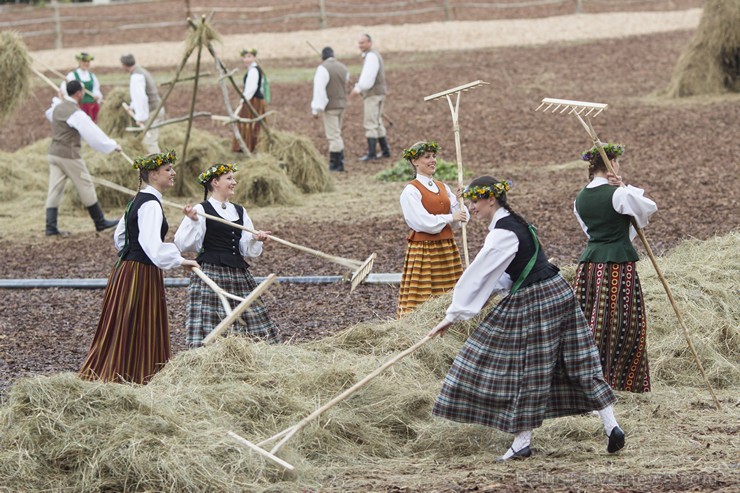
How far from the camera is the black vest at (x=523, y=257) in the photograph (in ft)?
17.9

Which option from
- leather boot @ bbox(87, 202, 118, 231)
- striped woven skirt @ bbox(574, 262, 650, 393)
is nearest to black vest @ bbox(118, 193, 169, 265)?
striped woven skirt @ bbox(574, 262, 650, 393)

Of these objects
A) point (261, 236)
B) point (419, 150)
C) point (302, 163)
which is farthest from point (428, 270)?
point (302, 163)

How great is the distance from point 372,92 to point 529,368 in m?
10.4

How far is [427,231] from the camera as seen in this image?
296 inches

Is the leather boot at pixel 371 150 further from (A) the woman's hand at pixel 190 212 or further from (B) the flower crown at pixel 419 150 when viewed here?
(A) the woman's hand at pixel 190 212

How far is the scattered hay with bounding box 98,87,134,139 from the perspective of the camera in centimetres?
1483

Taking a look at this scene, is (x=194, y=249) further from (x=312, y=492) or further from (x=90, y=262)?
(x=90, y=262)

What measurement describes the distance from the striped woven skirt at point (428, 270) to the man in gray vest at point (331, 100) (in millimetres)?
7389

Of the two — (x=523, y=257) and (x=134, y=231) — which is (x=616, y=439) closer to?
(x=523, y=257)

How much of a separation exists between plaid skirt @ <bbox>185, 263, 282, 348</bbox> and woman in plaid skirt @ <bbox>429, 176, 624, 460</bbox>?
1.68 metres

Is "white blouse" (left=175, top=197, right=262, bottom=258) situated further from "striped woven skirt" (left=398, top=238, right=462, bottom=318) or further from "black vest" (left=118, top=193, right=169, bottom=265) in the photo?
"striped woven skirt" (left=398, top=238, right=462, bottom=318)

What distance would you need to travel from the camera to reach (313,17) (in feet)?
97.3

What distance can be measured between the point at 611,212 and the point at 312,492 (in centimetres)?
239

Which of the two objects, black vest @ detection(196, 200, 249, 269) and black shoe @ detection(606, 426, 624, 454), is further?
black vest @ detection(196, 200, 249, 269)
